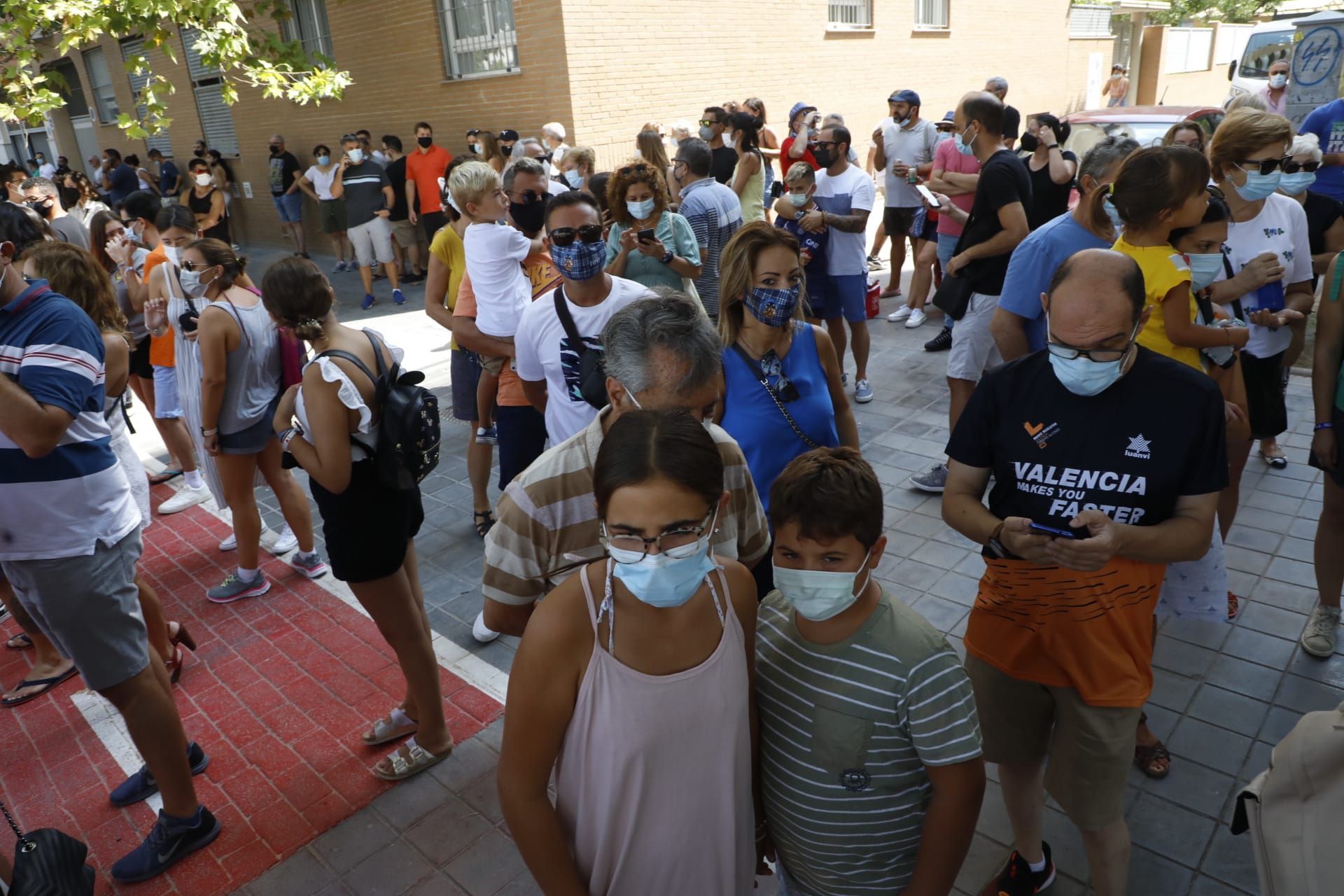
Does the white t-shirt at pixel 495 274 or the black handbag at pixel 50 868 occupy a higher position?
the white t-shirt at pixel 495 274

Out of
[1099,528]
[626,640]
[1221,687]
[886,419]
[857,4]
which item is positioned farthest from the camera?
[857,4]

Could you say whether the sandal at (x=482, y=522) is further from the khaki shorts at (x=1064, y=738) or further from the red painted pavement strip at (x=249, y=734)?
the khaki shorts at (x=1064, y=738)

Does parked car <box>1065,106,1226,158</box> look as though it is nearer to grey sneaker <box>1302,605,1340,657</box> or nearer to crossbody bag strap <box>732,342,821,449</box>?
grey sneaker <box>1302,605,1340,657</box>

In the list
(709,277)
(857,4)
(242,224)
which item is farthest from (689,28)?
(242,224)

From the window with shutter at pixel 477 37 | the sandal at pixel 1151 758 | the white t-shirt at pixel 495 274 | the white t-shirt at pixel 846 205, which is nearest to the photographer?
the sandal at pixel 1151 758

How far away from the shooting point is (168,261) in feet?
16.1

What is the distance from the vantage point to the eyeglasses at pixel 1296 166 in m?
3.68

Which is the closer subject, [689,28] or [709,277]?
[709,277]

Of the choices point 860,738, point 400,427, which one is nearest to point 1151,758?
point 860,738

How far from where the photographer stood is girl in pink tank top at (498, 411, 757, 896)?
5.37 feet

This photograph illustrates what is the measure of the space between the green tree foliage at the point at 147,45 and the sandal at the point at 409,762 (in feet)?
24.7

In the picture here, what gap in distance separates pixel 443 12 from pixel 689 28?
339cm

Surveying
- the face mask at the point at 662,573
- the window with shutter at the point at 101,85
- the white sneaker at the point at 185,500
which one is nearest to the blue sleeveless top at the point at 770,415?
the face mask at the point at 662,573

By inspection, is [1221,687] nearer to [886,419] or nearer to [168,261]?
[886,419]
